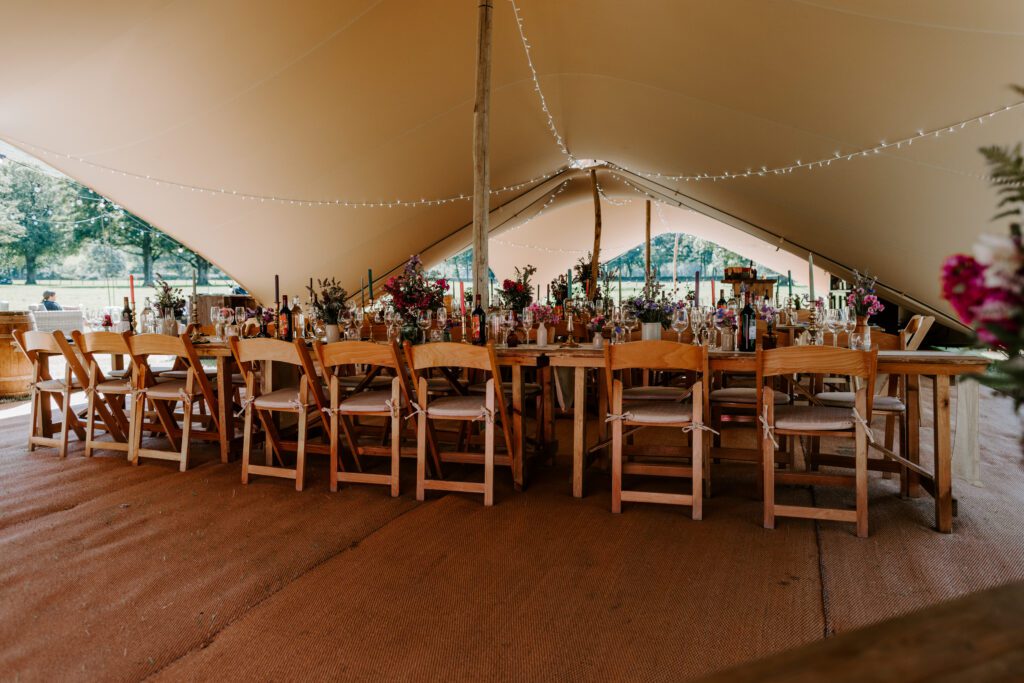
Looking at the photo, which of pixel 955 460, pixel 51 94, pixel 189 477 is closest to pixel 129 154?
pixel 51 94

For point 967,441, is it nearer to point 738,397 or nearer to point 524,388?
point 738,397

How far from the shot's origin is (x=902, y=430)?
3.64 meters

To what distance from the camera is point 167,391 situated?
4.19 m

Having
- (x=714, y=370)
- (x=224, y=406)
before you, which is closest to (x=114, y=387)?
(x=224, y=406)

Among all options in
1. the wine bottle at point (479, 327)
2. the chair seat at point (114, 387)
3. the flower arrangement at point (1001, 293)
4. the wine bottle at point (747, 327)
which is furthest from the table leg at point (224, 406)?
the flower arrangement at point (1001, 293)

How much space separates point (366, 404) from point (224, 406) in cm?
125

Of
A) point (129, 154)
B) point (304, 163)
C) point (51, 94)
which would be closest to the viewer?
point (51, 94)

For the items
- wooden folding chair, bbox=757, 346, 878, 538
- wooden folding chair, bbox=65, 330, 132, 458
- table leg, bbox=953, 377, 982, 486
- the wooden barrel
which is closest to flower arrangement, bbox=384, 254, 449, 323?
wooden folding chair, bbox=65, 330, 132, 458

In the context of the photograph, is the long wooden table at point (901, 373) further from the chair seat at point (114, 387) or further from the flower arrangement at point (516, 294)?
the chair seat at point (114, 387)

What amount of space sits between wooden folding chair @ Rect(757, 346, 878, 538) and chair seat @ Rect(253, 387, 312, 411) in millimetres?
2374

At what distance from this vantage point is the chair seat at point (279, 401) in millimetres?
3691

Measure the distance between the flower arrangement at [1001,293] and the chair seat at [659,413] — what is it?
7.44 feet

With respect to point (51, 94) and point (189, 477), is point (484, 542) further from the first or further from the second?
point (51, 94)

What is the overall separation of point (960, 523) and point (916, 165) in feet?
10.3
